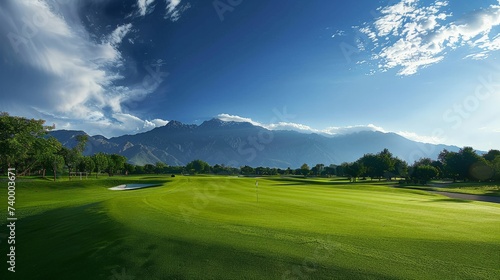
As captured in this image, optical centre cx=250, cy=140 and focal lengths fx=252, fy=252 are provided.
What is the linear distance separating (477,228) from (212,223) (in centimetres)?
1355

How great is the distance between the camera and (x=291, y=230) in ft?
39.5

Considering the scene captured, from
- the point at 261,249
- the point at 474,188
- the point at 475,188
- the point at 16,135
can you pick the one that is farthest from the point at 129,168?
the point at 261,249

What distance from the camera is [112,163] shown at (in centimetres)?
11381

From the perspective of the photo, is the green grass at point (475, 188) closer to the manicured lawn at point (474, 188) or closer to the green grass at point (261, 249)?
the manicured lawn at point (474, 188)

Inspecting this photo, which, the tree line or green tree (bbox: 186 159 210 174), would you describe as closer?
the tree line

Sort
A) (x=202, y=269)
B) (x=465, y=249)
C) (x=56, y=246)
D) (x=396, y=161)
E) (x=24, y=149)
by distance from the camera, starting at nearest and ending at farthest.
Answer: (x=202, y=269) → (x=465, y=249) → (x=56, y=246) → (x=24, y=149) → (x=396, y=161)

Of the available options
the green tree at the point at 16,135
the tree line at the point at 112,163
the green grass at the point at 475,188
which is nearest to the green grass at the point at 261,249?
the green tree at the point at 16,135

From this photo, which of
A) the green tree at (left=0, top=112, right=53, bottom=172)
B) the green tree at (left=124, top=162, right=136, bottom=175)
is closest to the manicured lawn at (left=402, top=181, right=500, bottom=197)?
the green tree at (left=0, top=112, right=53, bottom=172)

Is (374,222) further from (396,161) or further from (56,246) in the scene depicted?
(396,161)

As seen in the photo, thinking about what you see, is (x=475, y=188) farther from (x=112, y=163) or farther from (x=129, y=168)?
(x=129, y=168)

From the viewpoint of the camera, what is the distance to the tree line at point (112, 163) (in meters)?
40.4

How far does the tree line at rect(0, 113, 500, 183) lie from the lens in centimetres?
4038

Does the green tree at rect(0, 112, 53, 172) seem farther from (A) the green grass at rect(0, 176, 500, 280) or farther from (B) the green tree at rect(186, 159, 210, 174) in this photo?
(B) the green tree at rect(186, 159, 210, 174)

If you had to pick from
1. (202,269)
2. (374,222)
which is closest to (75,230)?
(202,269)
